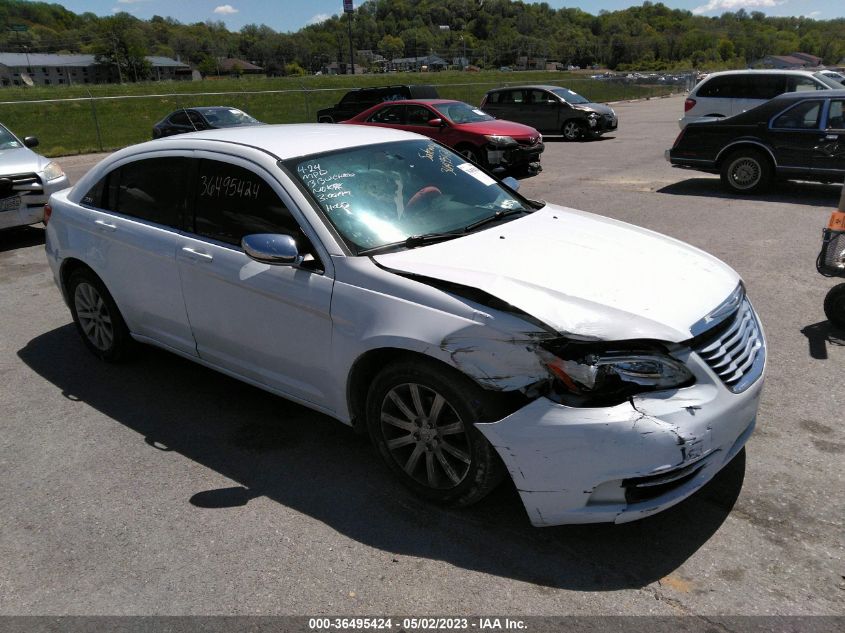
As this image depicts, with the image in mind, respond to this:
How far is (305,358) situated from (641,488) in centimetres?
173

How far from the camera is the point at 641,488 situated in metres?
2.78

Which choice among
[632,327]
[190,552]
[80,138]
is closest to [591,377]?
[632,327]

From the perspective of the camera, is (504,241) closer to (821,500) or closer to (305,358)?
(305,358)

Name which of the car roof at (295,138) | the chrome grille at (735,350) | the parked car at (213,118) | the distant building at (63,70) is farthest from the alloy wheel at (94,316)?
the distant building at (63,70)

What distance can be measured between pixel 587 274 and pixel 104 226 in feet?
10.7

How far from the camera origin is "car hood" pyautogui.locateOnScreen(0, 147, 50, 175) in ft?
28.4

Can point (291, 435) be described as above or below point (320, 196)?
below

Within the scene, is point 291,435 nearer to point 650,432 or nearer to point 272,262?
point 272,262

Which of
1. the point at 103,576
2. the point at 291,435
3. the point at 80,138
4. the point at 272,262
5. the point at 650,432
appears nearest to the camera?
the point at 650,432

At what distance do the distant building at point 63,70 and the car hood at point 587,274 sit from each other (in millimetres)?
128034

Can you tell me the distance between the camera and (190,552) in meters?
3.05

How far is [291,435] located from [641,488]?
2073 millimetres

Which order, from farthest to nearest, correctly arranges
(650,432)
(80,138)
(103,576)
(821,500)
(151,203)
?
(80,138) → (151,203) → (821,500) → (103,576) → (650,432)

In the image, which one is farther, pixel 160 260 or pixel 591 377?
pixel 160 260
